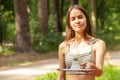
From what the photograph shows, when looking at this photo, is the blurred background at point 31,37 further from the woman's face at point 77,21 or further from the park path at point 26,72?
the woman's face at point 77,21

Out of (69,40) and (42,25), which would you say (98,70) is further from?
(42,25)

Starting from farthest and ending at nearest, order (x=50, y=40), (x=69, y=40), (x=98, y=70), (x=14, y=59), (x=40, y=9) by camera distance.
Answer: (x=40, y=9), (x=50, y=40), (x=14, y=59), (x=69, y=40), (x=98, y=70)

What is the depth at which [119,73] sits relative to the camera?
10312 millimetres

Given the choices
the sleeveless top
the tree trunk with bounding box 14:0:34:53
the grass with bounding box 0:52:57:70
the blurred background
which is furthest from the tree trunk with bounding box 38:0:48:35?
the sleeveless top

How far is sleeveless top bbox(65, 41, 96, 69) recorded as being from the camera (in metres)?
3.55

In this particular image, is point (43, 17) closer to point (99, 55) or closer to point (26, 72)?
point (26, 72)

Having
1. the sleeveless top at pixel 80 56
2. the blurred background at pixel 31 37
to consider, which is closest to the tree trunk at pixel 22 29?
the blurred background at pixel 31 37

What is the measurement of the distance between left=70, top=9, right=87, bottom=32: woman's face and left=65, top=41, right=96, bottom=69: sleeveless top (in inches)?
6.8

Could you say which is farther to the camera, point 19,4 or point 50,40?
point 50,40

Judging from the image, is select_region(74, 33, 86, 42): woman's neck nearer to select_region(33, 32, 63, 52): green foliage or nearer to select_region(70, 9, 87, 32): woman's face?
select_region(70, 9, 87, 32): woman's face

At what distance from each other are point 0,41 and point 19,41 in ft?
14.3

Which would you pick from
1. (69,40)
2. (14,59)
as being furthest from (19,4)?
(69,40)

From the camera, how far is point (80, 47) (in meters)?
3.62

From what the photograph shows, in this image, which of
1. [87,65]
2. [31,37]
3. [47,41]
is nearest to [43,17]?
[31,37]
